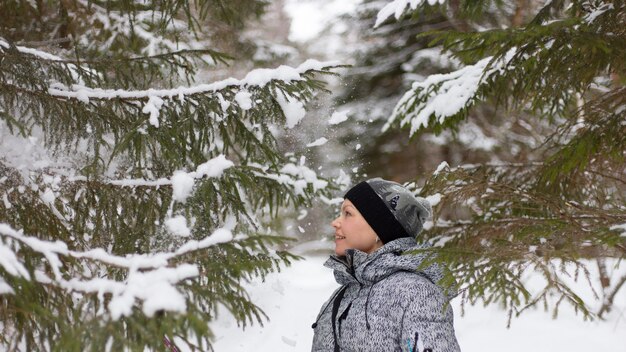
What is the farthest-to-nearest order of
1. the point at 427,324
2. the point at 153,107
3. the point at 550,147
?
the point at 550,147 < the point at 153,107 < the point at 427,324

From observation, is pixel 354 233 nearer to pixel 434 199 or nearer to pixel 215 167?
pixel 215 167

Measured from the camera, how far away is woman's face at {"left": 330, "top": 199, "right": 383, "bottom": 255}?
2.98m

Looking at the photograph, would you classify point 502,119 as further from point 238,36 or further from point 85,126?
point 85,126

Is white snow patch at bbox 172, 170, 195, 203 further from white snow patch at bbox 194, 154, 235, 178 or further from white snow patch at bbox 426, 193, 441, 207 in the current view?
white snow patch at bbox 426, 193, 441, 207

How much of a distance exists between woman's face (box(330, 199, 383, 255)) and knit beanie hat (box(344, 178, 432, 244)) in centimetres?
3

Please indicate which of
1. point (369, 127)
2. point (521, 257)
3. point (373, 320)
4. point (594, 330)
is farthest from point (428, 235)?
point (369, 127)

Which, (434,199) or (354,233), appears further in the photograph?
(434,199)

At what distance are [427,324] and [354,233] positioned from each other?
680mm

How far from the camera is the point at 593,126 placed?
401 cm

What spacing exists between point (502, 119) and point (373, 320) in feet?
35.1

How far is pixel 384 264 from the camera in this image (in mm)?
2715

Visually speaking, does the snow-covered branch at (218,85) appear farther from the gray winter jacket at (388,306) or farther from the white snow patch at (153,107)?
the gray winter jacket at (388,306)

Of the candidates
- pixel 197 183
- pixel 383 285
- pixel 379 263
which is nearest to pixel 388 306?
pixel 383 285

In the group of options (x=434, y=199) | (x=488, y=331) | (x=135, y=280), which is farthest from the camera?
(x=488, y=331)
